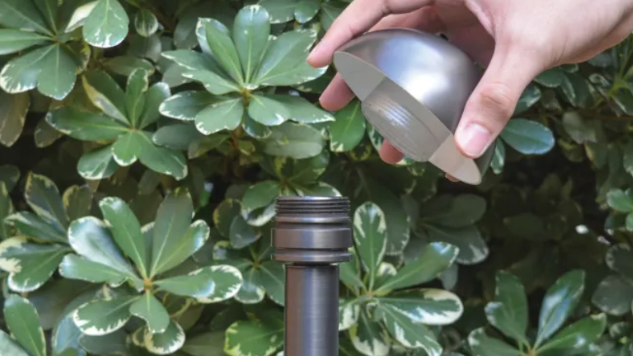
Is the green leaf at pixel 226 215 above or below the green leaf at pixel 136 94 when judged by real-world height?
below

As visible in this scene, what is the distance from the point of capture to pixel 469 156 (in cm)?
50

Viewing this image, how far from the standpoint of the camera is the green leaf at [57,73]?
0.81 meters

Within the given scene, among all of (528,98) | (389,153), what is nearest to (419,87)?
(389,153)

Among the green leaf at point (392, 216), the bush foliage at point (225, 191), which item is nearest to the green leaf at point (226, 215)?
the bush foliage at point (225, 191)

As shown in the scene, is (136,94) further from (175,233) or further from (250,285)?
(250,285)

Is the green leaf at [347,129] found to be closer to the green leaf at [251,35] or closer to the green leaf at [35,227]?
the green leaf at [251,35]

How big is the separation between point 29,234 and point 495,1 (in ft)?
2.29

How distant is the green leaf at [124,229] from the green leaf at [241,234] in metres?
0.13

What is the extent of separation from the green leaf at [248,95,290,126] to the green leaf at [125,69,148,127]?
0.17m

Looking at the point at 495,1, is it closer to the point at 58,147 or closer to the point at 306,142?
the point at 306,142

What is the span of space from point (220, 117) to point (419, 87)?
0.34 meters

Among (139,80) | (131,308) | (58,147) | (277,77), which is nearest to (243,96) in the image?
(277,77)

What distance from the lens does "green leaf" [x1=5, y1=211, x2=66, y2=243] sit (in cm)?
89

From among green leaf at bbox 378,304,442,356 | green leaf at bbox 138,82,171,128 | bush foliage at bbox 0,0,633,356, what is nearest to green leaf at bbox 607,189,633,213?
bush foliage at bbox 0,0,633,356
